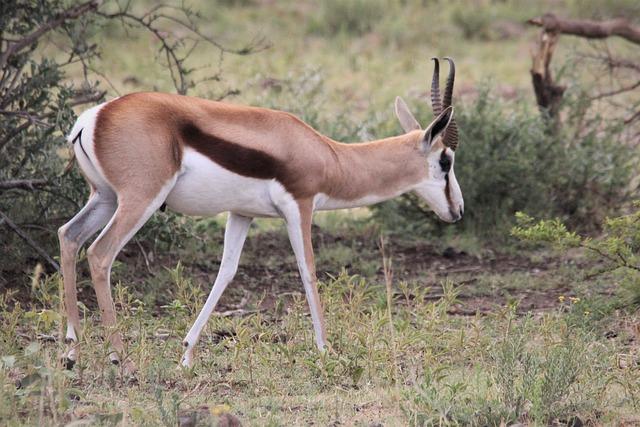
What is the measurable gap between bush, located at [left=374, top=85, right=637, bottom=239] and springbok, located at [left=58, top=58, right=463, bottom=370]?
9.28 feet

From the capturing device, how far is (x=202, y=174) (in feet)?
17.7

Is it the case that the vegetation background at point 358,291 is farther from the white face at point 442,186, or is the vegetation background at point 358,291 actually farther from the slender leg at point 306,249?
the white face at point 442,186

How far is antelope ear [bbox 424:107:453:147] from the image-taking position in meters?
5.96

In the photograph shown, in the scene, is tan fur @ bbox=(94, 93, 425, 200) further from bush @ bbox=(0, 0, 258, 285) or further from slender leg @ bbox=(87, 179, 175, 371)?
bush @ bbox=(0, 0, 258, 285)

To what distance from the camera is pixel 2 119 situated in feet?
23.1

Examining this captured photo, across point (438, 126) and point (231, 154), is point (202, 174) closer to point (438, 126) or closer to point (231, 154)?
point (231, 154)

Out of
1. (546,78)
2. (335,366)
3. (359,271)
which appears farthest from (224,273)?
(546,78)

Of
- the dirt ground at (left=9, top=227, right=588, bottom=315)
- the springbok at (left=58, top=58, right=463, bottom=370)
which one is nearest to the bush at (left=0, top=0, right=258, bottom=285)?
the dirt ground at (left=9, top=227, right=588, bottom=315)

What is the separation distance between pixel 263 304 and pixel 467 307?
1.28 metres

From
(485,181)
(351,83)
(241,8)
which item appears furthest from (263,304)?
(241,8)

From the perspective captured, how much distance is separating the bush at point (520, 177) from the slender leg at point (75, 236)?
3.86 m

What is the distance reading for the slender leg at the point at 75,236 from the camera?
5.36 metres

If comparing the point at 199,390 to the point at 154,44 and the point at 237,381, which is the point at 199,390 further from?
the point at 154,44

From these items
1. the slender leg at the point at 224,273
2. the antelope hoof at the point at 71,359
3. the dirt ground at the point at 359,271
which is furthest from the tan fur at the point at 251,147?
the dirt ground at the point at 359,271
